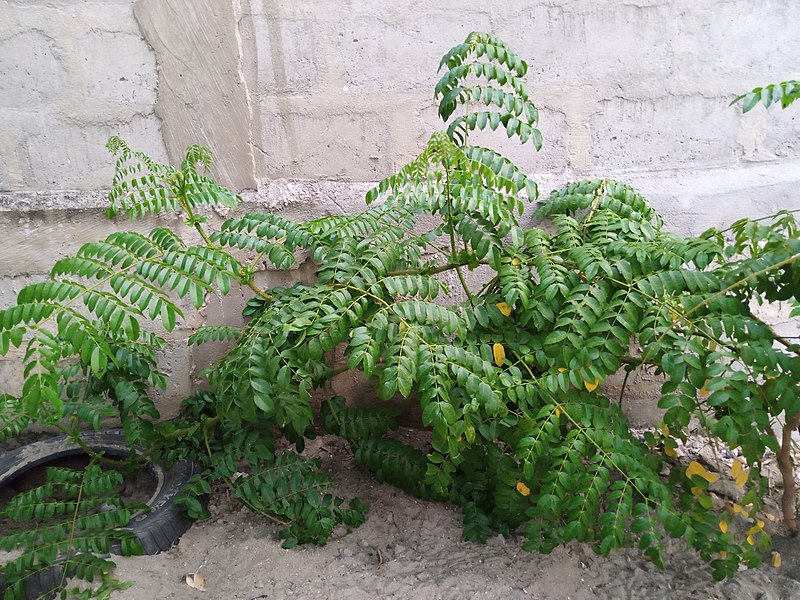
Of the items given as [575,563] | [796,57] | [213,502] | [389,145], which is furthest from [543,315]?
[796,57]

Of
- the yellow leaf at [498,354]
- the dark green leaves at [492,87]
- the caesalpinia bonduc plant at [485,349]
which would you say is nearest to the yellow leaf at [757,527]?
the caesalpinia bonduc plant at [485,349]

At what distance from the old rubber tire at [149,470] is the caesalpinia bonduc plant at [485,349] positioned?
0.32ft

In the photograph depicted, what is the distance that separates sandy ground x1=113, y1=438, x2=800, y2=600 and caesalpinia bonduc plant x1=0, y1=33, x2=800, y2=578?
0.10 meters

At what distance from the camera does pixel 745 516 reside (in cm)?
226

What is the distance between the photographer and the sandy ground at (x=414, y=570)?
1.96 meters

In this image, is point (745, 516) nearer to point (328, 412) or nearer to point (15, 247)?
point (328, 412)

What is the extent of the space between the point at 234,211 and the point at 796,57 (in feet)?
8.39

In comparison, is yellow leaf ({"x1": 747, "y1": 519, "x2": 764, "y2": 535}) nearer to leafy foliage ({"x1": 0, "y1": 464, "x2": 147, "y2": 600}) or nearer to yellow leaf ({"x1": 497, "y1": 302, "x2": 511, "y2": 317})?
yellow leaf ({"x1": 497, "y1": 302, "x2": 511, "y2": 317})

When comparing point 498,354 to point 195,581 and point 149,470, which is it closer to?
point 195,581

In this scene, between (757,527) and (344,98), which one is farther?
(344,98)

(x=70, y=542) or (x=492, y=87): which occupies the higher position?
(x=492, y=87)

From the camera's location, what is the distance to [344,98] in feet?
8.49

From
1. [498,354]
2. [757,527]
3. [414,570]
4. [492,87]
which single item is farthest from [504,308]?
[757,527]

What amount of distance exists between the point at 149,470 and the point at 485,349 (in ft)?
5.27
